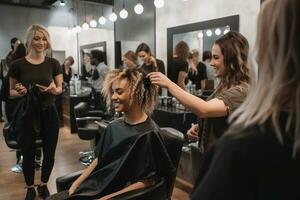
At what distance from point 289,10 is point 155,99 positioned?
1363 mm

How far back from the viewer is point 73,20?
6605 mm

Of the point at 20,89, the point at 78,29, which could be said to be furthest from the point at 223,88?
the point at 78,29

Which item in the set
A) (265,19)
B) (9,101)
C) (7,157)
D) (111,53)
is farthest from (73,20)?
(265,19)

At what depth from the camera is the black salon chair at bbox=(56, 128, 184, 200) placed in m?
1.40

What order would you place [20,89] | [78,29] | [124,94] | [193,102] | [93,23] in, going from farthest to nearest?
[78,29], [93,23], [20,89], [124,94], [193,102]

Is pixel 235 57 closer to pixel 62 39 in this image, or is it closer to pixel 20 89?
pixel 20 89

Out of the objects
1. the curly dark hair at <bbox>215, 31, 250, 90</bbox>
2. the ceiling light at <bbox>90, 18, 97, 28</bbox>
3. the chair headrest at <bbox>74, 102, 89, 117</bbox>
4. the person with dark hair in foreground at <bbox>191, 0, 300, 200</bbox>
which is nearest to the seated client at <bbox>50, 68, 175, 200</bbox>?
the curly dark hair at <bbox>215, 31, 250, 90</bbox>

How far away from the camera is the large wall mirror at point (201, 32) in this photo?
2.98m

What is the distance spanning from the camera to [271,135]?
52 cm

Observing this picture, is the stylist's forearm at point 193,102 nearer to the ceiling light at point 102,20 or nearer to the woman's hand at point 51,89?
the woman's hand at point 51,89

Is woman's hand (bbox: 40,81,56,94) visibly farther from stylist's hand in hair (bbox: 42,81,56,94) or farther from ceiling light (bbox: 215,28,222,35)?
ceiling light (bbox: 215,28,222,35)

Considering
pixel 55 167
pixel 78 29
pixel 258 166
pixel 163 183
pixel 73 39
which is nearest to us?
pixel 258 166

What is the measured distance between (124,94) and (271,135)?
4.30 ft

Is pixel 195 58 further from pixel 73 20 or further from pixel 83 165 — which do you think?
pixel 73 20
